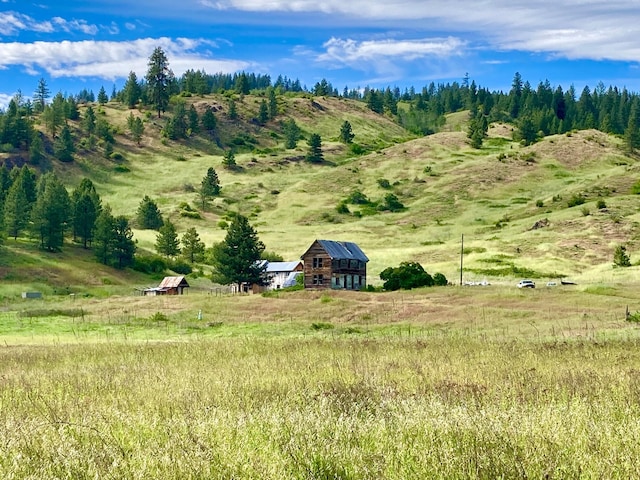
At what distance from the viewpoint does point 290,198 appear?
6137 inches

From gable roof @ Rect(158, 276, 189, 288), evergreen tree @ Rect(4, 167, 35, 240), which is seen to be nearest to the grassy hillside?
evergreen tree @ Rect(4, 167, 35, 240)

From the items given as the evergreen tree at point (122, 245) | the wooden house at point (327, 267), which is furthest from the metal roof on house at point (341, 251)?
the evergreen tree at point (122, 245)

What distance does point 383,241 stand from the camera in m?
121

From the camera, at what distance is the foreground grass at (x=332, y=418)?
677cm

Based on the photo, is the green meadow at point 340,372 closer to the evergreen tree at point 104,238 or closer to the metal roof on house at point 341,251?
the evergreen tree at point 104,238

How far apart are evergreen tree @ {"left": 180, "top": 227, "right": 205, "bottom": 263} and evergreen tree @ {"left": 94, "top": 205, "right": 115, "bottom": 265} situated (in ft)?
40.6

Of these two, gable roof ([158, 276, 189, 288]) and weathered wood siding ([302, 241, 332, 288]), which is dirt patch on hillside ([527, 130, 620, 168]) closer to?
weathered wood siding ([302, 241, 332, 288])

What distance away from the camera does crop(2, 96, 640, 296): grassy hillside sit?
99812 mm

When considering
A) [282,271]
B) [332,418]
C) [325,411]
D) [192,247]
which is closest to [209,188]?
[192,247]

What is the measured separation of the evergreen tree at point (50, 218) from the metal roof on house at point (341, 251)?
4317cm

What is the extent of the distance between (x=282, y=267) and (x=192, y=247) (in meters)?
20.7

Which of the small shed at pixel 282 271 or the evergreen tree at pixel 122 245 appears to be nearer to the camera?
the small shed at pixel 282 271

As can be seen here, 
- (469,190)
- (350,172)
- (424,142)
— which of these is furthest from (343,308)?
(424,142)

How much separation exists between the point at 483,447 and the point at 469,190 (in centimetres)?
15183
